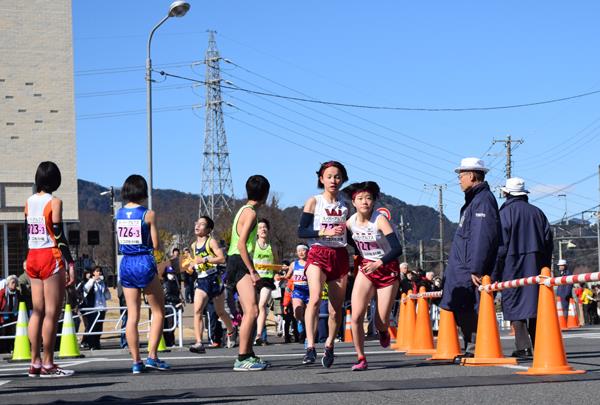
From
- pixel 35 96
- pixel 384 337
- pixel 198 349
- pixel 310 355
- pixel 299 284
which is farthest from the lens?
pixel 35 96

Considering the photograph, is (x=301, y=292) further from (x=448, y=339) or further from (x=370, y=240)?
(x=370, y=240)

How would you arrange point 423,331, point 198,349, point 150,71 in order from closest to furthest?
point 423,331
point 198,349
point 150,71

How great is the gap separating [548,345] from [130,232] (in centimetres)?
425

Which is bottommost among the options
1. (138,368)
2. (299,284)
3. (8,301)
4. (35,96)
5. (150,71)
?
(138,368)

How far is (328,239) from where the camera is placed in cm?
1063

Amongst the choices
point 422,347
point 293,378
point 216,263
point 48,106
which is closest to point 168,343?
point 216,263

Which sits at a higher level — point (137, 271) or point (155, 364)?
point (137, 271)

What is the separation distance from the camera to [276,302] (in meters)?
32.9

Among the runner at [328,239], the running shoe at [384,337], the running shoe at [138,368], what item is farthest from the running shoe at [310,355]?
the running shoe at [138,368]

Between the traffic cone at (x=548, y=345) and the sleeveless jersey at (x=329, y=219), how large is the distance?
2.30 meters

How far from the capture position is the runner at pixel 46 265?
416 inches

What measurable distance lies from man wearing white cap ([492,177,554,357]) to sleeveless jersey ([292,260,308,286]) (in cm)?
786

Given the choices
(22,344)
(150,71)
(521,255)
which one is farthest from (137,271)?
(150,71)

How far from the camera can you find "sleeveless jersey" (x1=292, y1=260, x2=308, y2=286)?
19.1m
